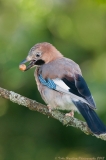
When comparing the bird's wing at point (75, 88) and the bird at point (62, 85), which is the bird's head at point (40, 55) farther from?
the bird's wing at point (75, 88)

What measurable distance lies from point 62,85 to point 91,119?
569 millimetres

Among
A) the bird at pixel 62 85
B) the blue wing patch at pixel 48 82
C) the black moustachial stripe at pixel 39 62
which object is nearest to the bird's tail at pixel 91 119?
the bird at pixel 62 85

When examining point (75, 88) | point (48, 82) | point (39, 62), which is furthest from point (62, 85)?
point (39, 62)

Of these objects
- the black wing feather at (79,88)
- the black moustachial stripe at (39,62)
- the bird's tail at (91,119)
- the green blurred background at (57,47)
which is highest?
the green blurred background at (57,47)

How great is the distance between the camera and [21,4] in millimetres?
9609

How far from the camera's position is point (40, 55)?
8.06 meters

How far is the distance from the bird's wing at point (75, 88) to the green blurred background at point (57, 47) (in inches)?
50.0

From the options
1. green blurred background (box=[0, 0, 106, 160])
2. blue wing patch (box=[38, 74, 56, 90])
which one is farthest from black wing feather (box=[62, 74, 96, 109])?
green blurred background (box=[0, 0, 106, 160])

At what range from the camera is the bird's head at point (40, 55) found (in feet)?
26.1

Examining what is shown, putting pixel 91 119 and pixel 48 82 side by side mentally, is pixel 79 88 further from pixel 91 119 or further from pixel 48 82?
pixel 48 82

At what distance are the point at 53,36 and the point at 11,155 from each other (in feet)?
6.46

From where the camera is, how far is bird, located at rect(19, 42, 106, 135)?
7066 millimetres

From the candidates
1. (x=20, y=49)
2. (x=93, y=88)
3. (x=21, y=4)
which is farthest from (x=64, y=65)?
(x=21, y=4)

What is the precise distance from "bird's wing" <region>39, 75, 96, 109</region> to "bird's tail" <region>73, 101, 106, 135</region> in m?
0.08
